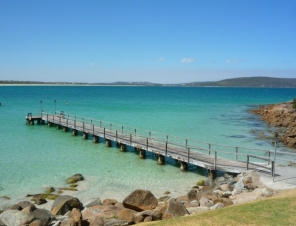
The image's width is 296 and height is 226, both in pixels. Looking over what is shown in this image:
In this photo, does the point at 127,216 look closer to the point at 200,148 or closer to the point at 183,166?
the point at 200,148

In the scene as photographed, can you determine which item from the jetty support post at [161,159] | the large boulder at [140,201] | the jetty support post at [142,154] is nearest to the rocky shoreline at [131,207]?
the large boulder at [140,201]

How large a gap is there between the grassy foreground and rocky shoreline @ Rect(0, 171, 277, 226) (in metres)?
1.46

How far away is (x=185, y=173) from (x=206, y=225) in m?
11.7

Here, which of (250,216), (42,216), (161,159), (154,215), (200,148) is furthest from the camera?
(161,159)

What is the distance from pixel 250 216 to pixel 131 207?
535 cm

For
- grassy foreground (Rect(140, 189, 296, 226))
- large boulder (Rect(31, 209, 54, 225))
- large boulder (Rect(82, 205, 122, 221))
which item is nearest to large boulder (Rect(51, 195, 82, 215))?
Result: large boulder (Rect(82, 205, 122, 221))

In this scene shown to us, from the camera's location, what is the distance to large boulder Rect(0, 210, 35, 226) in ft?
38.6

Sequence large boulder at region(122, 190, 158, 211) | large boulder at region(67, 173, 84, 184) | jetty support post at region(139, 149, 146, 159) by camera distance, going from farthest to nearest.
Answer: jetty support post at region(139, 149, 146, 159)
large boulder at region(67, 173, 84, 184)
large boulder at region(122, 190, 158, 211)

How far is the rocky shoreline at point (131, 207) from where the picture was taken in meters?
11.4

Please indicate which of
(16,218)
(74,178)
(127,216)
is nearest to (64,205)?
(16,218)

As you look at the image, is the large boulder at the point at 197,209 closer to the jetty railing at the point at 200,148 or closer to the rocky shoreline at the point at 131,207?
the rocky shoreline at the point at 131,207

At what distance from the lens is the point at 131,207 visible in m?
13.3

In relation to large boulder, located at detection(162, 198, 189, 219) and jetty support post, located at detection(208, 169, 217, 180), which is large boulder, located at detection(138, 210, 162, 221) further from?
jetty support post, located at detection(208, 169, 217, 180)

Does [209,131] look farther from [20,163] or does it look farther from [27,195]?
[27,195]
